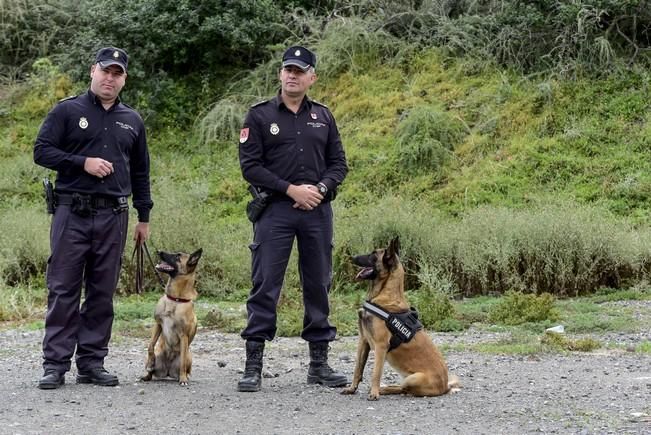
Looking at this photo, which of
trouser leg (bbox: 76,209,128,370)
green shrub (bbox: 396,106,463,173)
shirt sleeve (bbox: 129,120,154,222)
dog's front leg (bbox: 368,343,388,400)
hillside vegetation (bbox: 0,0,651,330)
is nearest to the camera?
dog's front leg (bbox: 368,343,388,400)

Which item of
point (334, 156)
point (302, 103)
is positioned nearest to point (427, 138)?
point (334, 156)

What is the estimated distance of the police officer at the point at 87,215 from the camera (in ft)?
21.5

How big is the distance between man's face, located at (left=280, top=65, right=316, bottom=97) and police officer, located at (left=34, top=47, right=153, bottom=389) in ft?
3.70

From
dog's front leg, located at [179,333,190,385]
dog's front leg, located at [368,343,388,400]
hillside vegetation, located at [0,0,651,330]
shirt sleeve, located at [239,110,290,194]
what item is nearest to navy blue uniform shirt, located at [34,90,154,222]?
shirt sleeve, located at [239,110,290,194]

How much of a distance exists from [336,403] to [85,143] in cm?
245

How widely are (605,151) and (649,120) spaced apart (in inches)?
40.3

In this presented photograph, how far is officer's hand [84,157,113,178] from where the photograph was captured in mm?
6449

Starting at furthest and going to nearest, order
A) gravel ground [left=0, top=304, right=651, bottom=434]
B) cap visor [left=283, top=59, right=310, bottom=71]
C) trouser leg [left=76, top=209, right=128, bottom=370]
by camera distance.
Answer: trouser leg [left=76, top=209, right=128, bottom=370] < cap visor [left=283, top=59, right=310, bottom=71] < gravel ground [left=0, top=304, right=651, bottom=434]

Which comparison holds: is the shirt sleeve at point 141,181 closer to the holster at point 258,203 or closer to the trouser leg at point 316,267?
the holster at point 258,203

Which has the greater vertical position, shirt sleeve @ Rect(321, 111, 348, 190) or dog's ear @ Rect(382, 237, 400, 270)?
shirt sleeve @ Rect(321, 111, 348, 190)

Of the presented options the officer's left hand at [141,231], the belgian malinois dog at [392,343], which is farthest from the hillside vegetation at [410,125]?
the belgian malinois dog at [392,343]

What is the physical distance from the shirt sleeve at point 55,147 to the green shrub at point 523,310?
5.04 metres

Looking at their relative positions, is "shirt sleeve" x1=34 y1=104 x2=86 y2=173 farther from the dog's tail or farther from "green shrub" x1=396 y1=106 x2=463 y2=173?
"green shrub" x1=396 y1=106 x2=463 y2=173

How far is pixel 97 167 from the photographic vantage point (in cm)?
645
